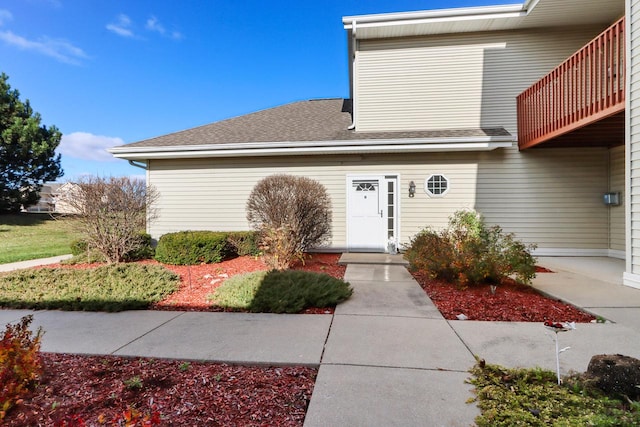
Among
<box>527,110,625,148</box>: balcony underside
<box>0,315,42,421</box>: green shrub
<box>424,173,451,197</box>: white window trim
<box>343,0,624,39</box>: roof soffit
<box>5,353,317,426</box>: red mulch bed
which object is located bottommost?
<box>5,353,317,426</box>: red mulch bed

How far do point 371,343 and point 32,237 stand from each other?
1485 cm

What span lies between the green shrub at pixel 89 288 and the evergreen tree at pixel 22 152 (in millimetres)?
14559

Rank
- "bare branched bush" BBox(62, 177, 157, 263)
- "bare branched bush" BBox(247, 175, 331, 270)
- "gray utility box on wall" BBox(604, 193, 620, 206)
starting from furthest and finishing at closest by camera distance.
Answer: "gray utility box on wall" BBox(604, 193, 620, 206) < "bare branched bush" BBox(62, 177, 157, 263) < "bare branched bush" BBox(247, 175, 331, 270)

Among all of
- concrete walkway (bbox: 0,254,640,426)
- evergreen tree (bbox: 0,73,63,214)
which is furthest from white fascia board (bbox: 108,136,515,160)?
evergreen tree (bbox: 0,73,63,214)

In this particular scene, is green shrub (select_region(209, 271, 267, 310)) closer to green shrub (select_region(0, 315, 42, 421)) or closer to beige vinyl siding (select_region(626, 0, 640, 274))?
green shrub (select_region(0, 315, 42, 421))

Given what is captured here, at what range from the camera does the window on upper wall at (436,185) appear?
25.9 ft

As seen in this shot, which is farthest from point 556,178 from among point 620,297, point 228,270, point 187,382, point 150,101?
point 150,101

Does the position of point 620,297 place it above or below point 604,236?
below

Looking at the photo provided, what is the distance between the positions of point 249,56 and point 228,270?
10.2m

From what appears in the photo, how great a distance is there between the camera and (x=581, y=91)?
18.9 ft

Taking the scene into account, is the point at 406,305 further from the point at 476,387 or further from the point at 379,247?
the point at 379,247

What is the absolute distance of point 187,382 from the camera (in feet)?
7.24

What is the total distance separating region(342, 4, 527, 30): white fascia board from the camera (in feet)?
25.2

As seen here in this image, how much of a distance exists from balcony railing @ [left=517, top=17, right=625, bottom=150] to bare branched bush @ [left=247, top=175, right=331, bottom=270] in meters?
5.21
